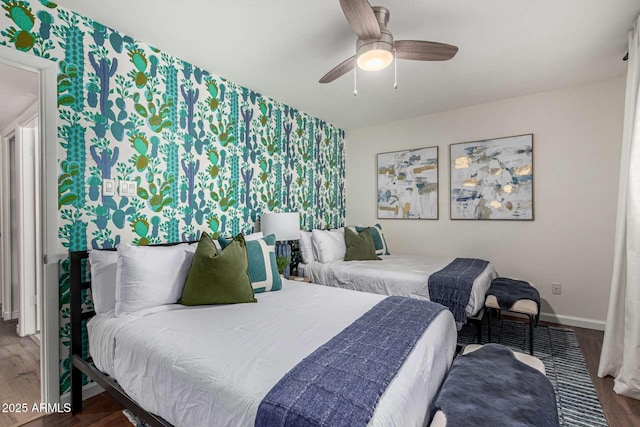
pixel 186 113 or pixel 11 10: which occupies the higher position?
pixel 11 10

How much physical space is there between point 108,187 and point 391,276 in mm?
2485

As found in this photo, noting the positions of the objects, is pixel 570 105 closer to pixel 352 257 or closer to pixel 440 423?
pixel 352 257

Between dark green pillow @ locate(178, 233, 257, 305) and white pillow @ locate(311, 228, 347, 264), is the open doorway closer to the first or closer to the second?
dark green pillow @ locate(178, 233, 257, 305)

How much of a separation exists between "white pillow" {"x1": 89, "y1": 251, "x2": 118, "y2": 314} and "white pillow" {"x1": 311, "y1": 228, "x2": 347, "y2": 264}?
2075 mm

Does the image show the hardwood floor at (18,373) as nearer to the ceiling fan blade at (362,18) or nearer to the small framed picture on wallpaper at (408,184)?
the ceiling fan blade at (362,18)

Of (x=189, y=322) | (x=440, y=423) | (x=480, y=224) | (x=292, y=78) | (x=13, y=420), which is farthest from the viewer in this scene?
(x=480, y=224)

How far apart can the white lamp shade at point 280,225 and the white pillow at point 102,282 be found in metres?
1.53

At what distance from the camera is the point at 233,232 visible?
317 centimetres

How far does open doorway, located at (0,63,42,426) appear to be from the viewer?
2.51m

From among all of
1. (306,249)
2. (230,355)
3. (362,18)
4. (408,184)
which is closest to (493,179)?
(408,184)

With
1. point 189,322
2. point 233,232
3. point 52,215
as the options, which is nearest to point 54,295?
point 52,215

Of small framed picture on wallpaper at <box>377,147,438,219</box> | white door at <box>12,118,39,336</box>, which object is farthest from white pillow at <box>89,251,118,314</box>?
small framed picture on wallpaper at <box>377,147,438,219</box>

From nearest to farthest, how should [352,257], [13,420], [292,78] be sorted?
[13,420]
[292,78]
[352,257]

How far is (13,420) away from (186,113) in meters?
2.41
